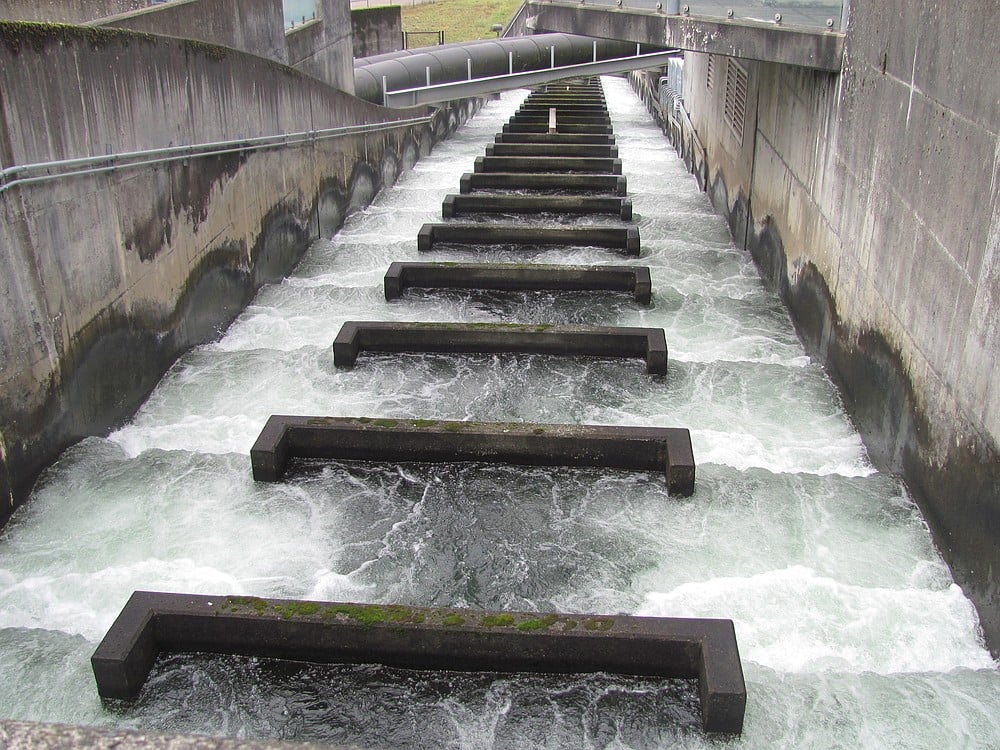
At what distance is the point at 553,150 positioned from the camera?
62.4 ft

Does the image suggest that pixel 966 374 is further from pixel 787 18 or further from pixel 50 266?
pixel 50 266

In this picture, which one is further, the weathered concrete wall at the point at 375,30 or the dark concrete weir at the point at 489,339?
the weathered concrete wall at the point at 375,30

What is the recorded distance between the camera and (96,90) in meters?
7.79

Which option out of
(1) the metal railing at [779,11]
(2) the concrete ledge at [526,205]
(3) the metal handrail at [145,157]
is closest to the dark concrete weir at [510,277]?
(3) the metal handrail at [145,157]

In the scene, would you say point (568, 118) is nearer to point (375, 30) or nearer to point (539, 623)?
point (375, 30)

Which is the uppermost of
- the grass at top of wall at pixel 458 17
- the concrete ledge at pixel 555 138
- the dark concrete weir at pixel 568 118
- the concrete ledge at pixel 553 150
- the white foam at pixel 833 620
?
the grass at top of wall at pixel 458 17

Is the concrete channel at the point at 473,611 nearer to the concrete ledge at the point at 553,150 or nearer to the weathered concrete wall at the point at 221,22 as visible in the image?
the weathered concrete wall at the point at 221,22

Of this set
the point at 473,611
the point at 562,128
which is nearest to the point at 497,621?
the point at 473,611

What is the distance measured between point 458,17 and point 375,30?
16.2 metres

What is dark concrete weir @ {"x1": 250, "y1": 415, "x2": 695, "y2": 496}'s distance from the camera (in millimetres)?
7199

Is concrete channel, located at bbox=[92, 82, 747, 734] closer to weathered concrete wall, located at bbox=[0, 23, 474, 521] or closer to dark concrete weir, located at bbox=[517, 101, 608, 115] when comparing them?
weathered concrete wall, located at bbox=[0, 23, 474, 521]

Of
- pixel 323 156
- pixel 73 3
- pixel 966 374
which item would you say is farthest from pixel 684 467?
pixel 73 3

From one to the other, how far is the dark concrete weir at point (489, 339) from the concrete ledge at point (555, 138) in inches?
446

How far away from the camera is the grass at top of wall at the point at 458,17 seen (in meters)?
37.3
